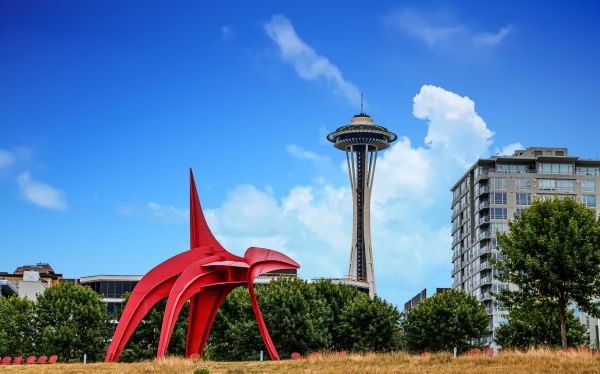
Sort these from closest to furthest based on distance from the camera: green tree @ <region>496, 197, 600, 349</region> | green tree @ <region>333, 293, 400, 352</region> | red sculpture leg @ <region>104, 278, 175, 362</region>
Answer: red sculpture leg @ <region>104, 278, 175, 362</region> → green tree @ <region>496, 197, 600, 349</region> → green tree @ <region>333, 293, 400, 352</region>

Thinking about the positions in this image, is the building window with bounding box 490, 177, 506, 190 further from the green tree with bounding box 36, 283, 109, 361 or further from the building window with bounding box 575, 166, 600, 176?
the green tree with bounding box 36, 283, 109, 361

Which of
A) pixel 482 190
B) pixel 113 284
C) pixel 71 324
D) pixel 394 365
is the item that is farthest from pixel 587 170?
pixel 394 365

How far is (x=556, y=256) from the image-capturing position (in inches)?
2232

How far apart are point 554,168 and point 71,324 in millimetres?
73779

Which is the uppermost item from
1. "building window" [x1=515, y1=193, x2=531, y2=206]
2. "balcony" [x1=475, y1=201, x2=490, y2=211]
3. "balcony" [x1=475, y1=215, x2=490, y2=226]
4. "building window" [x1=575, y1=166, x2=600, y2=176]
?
"building window" [x1=575, y1=166, x2=600, y2=176]

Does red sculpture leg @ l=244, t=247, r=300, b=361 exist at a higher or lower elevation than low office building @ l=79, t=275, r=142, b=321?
lower

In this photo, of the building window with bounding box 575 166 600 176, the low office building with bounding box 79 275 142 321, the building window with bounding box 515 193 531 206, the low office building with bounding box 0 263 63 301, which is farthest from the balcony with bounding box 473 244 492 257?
the low office building with bounding box 0 263 63 301

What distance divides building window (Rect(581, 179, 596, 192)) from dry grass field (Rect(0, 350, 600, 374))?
8350 centimetres

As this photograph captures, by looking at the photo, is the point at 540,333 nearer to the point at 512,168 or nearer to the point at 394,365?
the point at 394,365

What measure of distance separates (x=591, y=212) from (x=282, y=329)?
2806 centimetres

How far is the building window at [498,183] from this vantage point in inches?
4943

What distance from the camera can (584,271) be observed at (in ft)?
186

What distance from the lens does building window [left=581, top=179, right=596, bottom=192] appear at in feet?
412

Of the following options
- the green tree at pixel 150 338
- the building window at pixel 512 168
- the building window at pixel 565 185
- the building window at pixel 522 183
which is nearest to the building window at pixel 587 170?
the building window at pixel 565 185
